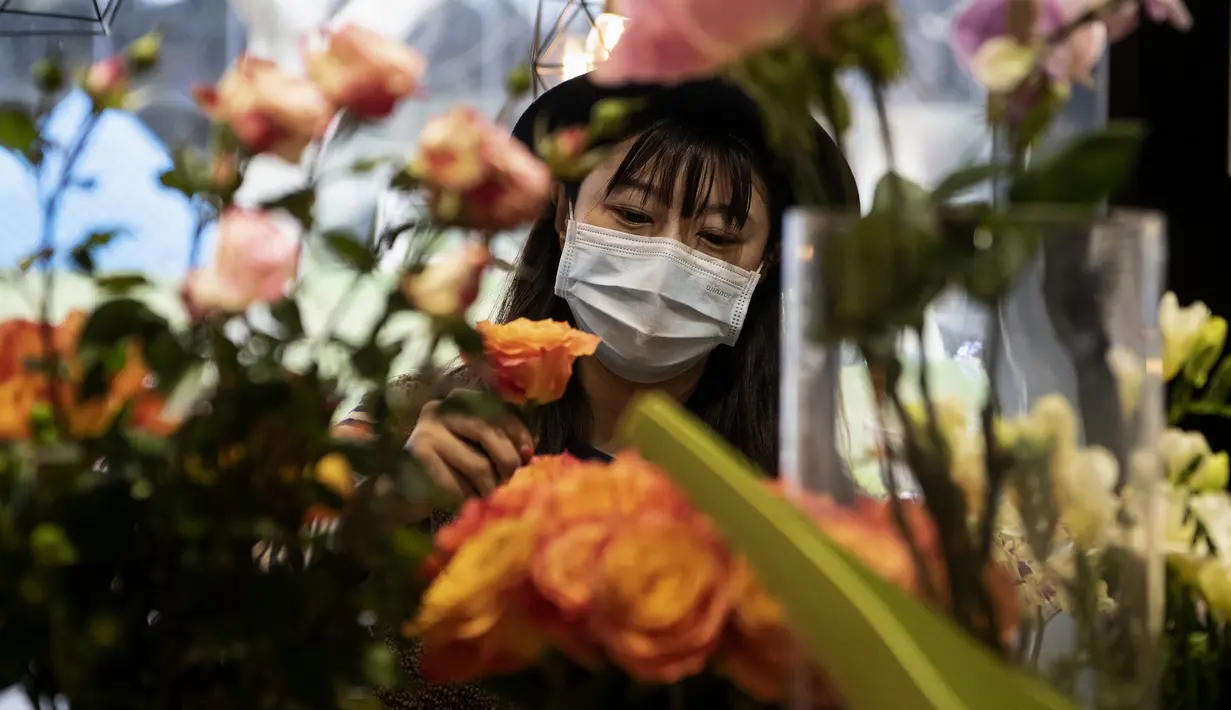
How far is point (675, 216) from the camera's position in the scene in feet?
4.21

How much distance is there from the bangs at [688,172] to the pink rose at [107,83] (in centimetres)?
84

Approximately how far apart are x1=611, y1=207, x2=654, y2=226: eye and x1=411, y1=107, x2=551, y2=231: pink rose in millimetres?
849

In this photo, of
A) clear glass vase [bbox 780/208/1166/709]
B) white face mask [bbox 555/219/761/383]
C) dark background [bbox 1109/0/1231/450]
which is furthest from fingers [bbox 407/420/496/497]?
dark background [bbox 1109/0/1231/450]

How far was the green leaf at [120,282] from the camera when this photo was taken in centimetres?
43

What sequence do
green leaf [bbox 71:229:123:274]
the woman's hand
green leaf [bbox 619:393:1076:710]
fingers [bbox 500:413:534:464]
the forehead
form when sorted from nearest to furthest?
green leaf [bbox 619:393:1076:710] → green leaf [bbox 71:229:123:274] → fingers [bbox 500:413:534:464] → the woman's hand → the forehead

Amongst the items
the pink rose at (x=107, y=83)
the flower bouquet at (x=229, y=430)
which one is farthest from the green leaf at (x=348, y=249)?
the pink rose at (x=107, y=83)

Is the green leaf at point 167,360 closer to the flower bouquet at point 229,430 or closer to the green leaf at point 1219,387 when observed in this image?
the flower bouquet at point 229,430

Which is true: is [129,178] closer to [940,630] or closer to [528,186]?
[528,186]

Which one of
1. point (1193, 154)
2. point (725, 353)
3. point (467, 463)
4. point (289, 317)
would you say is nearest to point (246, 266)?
point (289, 317)

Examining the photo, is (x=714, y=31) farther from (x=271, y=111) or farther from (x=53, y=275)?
(x=53, y=275)

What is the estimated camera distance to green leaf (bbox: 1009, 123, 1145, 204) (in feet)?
1.25

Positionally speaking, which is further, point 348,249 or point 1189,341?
point 1189,341

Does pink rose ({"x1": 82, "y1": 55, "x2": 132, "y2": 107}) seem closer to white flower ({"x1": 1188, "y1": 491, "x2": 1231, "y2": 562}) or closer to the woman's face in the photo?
white flower ({"x1": 1188, "y1": 491, "x2": 1231, "y2": 562})

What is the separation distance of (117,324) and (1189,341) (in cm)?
50
